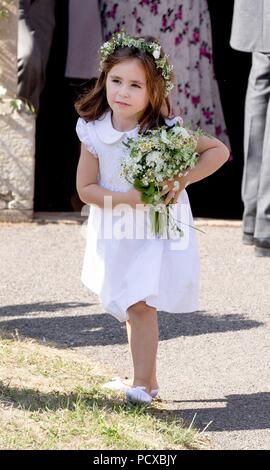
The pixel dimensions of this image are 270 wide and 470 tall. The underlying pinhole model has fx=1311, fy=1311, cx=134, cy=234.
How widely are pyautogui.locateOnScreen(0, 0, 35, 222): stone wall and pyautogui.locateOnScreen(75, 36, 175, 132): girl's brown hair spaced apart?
118 inches

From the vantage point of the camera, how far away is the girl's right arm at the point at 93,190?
15.4 ft

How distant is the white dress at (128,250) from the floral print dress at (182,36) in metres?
3.79

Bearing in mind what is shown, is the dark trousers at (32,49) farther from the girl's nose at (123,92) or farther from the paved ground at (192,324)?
the girl's nose at (123,92)

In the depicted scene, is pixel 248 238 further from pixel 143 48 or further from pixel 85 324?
pixel 143 48

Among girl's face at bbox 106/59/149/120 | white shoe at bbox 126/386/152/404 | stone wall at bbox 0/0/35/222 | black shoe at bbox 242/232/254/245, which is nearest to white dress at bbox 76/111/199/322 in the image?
girl's face at bbox 106/59/149/120

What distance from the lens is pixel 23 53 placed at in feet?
26.4

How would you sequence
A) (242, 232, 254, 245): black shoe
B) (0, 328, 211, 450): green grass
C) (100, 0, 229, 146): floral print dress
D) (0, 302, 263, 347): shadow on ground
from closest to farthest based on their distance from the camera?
(0, 328, 211, 450): green grass → (0, 302, 263, 347): shadow on ground → (242, 232, 254, 245): black shoe → (100, 0, 229, 146): floral print dress

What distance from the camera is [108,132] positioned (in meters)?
4.80

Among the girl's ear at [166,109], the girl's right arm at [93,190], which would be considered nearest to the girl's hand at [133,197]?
the girl's right arm at [93,190]

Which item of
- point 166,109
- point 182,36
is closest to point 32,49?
point 182,36

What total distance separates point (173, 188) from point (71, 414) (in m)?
0.88

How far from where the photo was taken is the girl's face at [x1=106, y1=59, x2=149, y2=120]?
471 cm

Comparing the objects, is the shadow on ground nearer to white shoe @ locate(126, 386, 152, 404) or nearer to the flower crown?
white shoe @ locate(126, 386, 152, 404)
